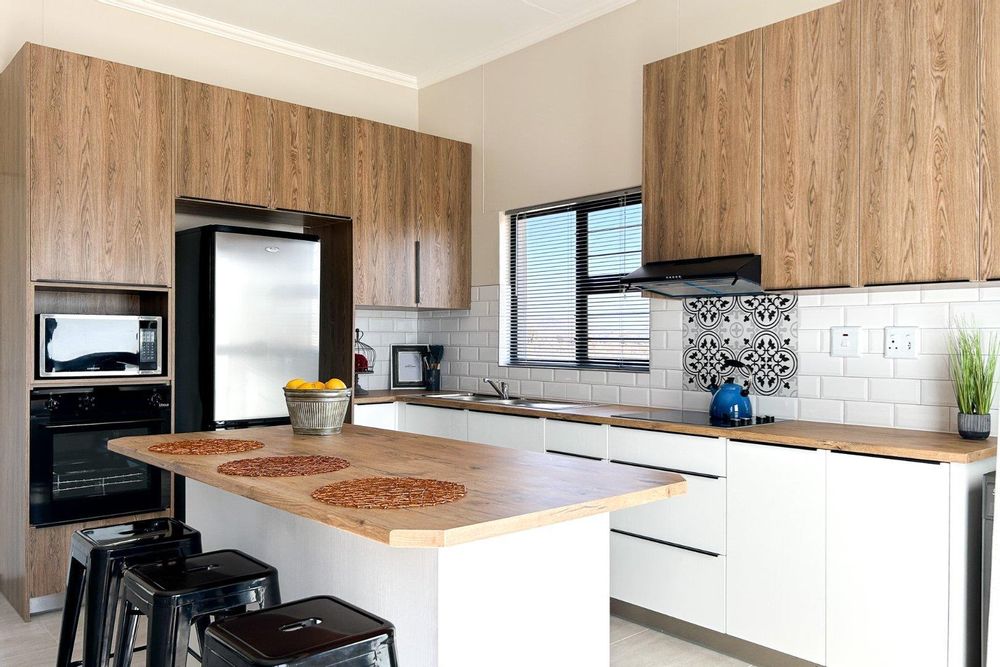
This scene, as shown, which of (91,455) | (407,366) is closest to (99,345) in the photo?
(91,455)

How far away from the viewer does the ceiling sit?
4.39 metres

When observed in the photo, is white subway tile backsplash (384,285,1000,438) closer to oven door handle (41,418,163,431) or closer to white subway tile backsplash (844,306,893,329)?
white subway tile backsplash (844,306,893,329)

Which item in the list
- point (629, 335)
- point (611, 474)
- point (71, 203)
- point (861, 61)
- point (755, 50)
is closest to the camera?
point (611, 474)

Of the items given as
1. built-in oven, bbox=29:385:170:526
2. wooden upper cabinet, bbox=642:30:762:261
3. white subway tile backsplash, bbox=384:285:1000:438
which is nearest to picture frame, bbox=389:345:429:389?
white subway tile backsplash, bbox=384:285:1000:438

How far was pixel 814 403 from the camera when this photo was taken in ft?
11.4

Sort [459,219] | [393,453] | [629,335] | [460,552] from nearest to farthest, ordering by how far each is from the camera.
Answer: [460,552], [393,453], [629,335], [459,219]

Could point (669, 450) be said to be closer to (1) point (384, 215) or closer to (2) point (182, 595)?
(2) point (182, 595)

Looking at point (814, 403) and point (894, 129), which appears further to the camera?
point (814, 403)

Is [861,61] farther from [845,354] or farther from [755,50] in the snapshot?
[845,354]

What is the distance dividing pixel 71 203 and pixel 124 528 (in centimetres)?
176

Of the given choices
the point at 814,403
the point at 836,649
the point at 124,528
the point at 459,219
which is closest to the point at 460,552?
the point at 124,528

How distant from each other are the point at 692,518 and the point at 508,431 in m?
1.15

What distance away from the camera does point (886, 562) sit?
105 inches

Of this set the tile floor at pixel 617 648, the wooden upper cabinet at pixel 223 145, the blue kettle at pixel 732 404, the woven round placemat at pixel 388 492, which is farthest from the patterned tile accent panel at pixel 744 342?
the wooden upper cabinet at pixel 223 145
